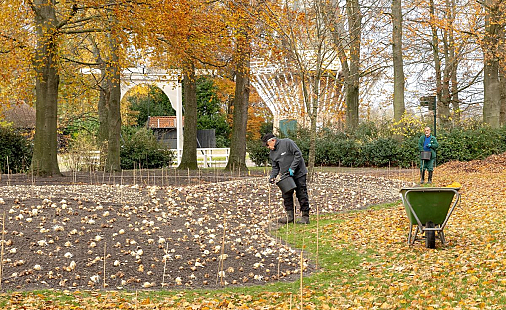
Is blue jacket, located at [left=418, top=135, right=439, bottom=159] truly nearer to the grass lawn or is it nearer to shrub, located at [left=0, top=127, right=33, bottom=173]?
the grass lawn

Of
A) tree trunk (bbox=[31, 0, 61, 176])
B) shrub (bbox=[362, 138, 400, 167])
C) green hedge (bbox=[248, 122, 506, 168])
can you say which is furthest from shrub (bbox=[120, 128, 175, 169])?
shrub (bbox=[362, 138, 400, 167])

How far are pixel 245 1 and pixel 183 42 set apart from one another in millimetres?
3194

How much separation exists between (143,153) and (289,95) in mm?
12062

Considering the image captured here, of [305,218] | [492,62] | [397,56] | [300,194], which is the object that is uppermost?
[397,56]

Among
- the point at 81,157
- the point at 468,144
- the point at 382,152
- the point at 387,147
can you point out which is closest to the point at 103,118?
the point at 81,157

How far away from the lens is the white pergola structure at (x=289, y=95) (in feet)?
107

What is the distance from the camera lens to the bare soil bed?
6.57 metres

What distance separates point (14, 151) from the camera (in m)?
21.0

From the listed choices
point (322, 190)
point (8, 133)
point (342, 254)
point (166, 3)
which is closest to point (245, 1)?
point (166, 3)

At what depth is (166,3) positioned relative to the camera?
15.6m

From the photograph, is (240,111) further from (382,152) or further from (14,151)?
(14,151)

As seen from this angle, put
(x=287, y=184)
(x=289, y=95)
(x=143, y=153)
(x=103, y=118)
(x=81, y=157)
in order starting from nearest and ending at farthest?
(x=287, y=184), (x=81, y=157), (x=103, y=118), (x=143, y=153), (x=289, y=95)

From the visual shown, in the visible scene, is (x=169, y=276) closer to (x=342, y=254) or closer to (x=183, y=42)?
(x=342, y=254)

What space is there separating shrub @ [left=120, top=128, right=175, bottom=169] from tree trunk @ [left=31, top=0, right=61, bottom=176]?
8612mm
